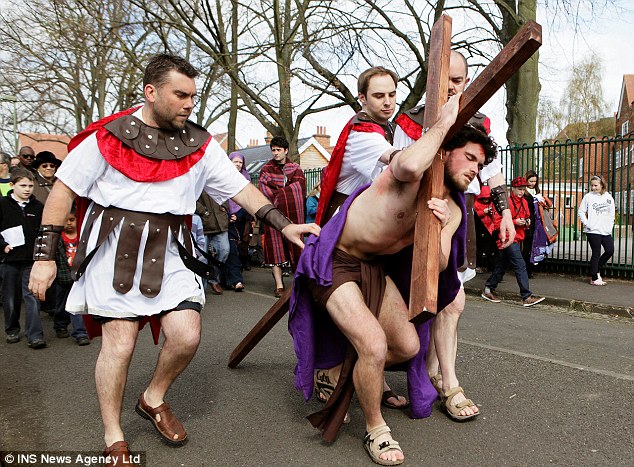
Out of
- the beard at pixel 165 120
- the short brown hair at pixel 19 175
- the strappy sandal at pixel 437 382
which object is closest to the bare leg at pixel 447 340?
the strappy sandal at pixel 437 382

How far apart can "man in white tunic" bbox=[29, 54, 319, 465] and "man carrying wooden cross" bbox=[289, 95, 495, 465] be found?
267 mm

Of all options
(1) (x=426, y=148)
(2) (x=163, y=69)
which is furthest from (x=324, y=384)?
(2) (x=163, y=69)

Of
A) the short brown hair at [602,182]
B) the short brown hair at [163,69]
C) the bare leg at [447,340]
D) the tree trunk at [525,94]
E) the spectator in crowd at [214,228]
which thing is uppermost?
the tree trunk at [525,94]

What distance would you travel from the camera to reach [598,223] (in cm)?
881

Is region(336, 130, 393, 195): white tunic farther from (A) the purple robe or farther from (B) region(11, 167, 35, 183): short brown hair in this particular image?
(B) region(11, 167, 35, 183): short brown hair

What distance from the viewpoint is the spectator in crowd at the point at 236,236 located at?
849 centimetres

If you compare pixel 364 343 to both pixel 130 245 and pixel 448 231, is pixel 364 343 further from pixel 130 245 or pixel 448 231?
pixel 130 245

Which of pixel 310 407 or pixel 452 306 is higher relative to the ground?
pixel 452 306

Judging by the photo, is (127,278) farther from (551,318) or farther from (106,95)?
(106,95)

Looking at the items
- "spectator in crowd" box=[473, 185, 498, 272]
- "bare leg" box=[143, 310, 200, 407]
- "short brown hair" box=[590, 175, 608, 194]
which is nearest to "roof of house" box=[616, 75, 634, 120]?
"short brown hair" box=[590, 175, 608, 194]

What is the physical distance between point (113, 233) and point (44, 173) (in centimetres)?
444

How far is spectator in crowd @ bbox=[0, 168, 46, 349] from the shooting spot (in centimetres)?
579

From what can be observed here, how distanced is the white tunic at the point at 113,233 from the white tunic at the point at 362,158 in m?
1.08

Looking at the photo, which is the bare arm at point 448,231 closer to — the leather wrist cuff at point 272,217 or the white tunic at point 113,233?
the leather wrist cuff at point 272,217
